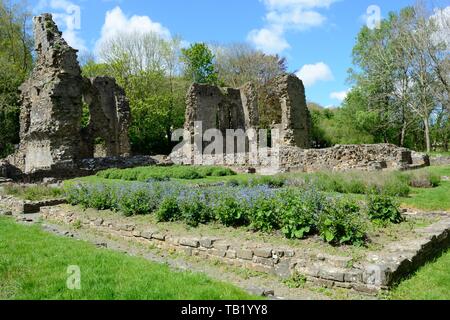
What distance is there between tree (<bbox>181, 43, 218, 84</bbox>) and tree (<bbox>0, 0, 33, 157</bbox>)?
52.4ft

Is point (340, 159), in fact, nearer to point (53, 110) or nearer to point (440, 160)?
point (440, 160)

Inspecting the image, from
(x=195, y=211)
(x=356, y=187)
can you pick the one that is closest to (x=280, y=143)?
(x=356, y=187)

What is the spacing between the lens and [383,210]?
770 cm

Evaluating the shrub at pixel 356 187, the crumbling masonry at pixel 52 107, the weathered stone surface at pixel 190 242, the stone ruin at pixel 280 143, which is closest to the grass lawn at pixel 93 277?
the weathered stone surface at pixel 190 242

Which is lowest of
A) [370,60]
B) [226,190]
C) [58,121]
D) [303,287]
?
[303,287]

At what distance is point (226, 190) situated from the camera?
891 centimetres

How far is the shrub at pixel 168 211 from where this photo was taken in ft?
27.7

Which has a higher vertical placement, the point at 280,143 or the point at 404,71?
the point at 404,71

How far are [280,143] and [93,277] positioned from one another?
25.4 meters
